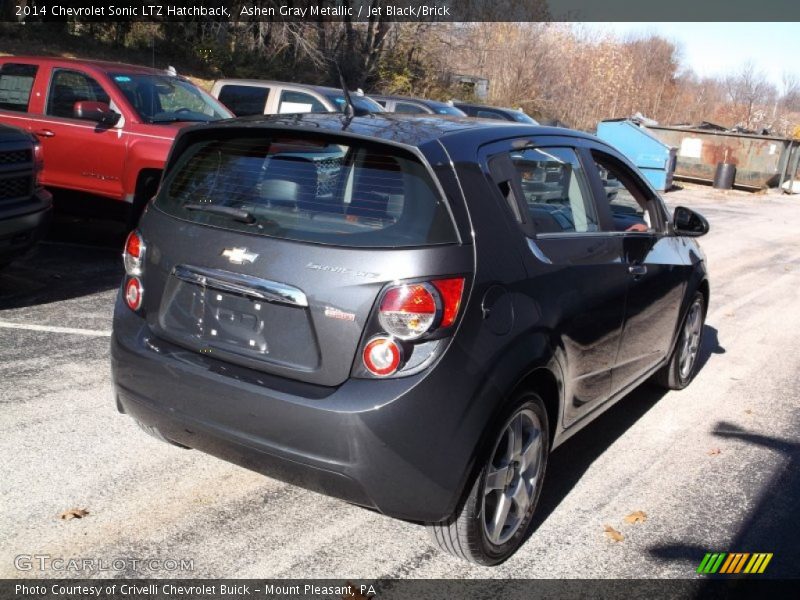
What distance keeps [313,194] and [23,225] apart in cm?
382

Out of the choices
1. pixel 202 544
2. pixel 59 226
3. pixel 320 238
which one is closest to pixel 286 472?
pixel 202 544

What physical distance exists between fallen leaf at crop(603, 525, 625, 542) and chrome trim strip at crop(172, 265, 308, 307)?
1.81 meters

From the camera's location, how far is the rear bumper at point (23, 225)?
20.3ft

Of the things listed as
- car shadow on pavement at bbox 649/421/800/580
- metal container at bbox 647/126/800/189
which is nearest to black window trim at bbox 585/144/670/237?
car shadow on pavement at bbox 649/421/800/580

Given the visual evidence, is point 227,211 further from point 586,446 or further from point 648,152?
point 648,152

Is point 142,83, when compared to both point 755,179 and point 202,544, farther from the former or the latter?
point 755,179

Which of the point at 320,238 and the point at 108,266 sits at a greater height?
the point at 320,238

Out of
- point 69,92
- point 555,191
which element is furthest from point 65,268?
point 555,191

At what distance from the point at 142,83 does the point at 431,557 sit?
22.5 ft

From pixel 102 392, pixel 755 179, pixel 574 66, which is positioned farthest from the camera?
pixel 574 66

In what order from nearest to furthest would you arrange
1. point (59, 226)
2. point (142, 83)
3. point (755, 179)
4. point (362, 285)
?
point (362, 285)
point (142, 83)
point (59, 226)
point (755, 179)

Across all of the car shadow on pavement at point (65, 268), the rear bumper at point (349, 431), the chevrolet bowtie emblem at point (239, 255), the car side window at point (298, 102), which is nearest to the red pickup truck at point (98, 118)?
the car shadow on pavement at point (65, 268)

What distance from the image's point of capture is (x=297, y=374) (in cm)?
316

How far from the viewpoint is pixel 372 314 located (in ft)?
10.0
